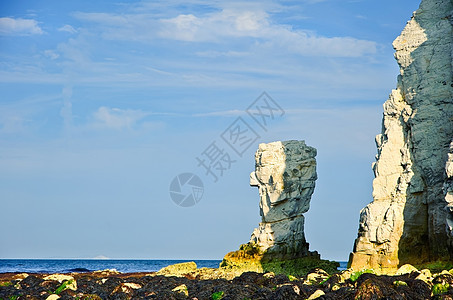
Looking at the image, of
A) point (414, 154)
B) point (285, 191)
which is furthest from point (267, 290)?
point (285, 191)

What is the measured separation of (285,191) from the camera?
3788 cm

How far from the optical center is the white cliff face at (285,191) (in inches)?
1471

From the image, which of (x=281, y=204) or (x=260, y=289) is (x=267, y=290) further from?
(x=281, y=204)

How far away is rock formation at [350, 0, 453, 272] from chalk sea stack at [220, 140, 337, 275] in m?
7.77

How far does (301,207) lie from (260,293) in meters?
21.1

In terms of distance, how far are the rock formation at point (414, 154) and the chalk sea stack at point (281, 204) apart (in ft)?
25.5

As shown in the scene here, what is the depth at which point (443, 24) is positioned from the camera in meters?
29.0

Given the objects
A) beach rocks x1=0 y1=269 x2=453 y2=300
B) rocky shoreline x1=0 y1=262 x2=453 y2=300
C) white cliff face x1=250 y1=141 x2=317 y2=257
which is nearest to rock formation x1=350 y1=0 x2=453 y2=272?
rocky shoreline x1=0 y1=262 x2=453 y2=300

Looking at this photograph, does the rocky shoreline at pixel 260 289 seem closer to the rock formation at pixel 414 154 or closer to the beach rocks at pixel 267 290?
the beach rocks at pixel 267 290

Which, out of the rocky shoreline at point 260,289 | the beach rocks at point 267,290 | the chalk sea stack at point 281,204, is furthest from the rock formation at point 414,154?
the beach rocks at point 267,290

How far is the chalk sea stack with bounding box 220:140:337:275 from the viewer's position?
120ft

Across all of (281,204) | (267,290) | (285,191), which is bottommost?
(267,290)

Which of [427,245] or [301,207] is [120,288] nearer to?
[427,245]

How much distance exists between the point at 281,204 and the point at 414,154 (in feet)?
35.8
